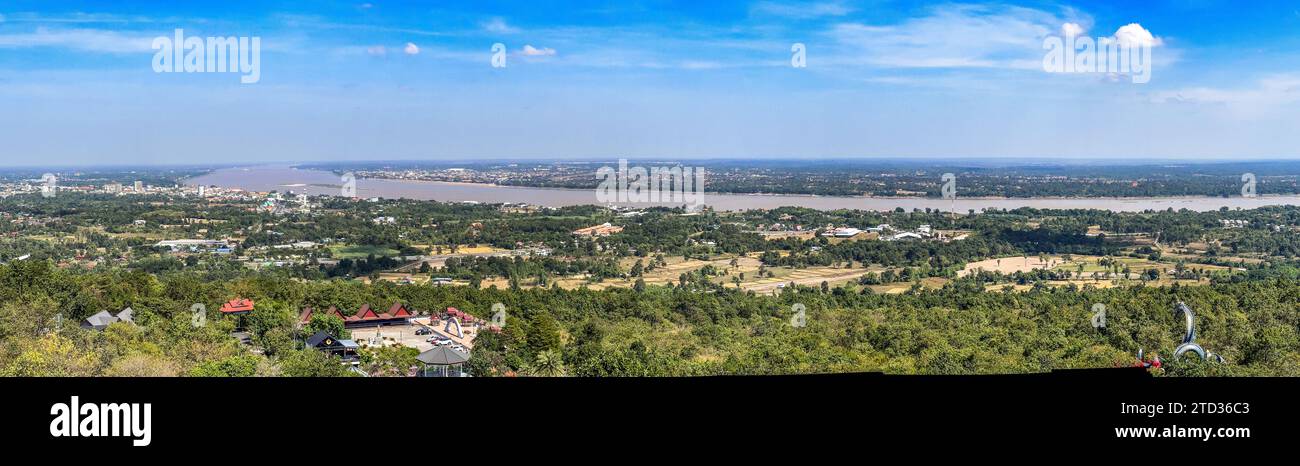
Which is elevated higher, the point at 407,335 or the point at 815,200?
the point at 815,200

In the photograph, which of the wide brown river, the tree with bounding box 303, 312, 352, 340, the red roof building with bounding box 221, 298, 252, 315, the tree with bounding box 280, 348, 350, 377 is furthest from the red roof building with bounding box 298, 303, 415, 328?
the wide brown river

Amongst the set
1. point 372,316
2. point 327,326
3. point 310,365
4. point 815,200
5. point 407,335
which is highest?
point 815,200

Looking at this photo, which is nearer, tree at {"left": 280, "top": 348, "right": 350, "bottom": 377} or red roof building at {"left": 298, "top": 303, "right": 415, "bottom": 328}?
tree at {"left": 280, "top": 348, "right": 350, "bottom": 377}

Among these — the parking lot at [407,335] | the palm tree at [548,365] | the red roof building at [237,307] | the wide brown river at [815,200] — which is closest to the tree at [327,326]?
the parking lot at [407,335]

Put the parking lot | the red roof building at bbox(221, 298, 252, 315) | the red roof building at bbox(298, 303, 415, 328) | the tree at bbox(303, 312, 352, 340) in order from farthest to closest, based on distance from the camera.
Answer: the red roof building at bbox(298, 303, 415, 328), the red roof building at bbox(221, 298, 252, 315), the parking lot, the tree at bbox(303, 312, 352, 340)

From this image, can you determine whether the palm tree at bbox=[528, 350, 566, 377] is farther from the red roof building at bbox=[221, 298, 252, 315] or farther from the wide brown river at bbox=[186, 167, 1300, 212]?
the wide brown river at bbox=[186, 167, 1300, 212]

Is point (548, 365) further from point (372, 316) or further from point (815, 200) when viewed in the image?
point (815, 200)

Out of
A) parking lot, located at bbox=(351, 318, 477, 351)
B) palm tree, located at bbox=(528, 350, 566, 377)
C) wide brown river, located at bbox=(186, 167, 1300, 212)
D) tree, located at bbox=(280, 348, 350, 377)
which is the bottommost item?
parking lot, located at bbox=(351, 318, 477, 351)

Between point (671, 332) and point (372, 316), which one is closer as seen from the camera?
point (671, 332)

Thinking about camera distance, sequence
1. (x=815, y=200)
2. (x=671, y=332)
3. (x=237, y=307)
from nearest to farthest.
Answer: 1. (x=671, y=332)
2. (x=237, y=307)
3. (x=815, y=200)

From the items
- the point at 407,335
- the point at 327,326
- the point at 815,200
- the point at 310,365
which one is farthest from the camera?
the point at 815,200

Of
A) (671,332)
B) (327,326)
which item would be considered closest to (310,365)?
(327,326)

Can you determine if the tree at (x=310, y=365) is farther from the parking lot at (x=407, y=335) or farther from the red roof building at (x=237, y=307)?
the red roof building at (x=237, y=307)
